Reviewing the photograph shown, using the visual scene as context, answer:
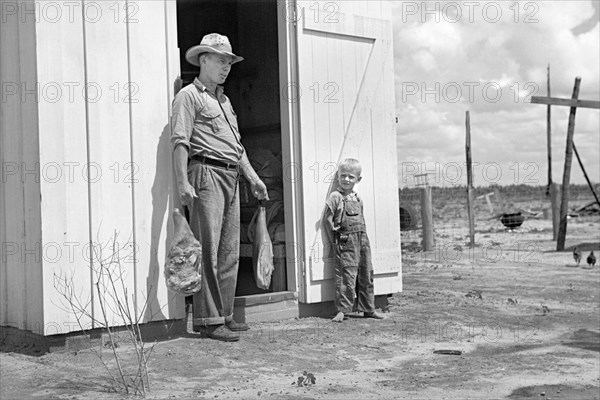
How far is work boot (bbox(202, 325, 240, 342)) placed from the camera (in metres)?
6.80

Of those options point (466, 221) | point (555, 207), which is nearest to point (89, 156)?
point (555, 207)

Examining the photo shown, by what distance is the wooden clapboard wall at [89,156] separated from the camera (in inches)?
248

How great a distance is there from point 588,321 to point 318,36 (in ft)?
13.4

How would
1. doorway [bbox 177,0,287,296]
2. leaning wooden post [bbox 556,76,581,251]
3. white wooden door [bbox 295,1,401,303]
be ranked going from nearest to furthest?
white wooden door [bbox 295,1,401,303]
doorway [bbox 177,0,287,296]
leaning wooden post [bbox 556,76,581,251]

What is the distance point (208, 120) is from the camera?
6.89m

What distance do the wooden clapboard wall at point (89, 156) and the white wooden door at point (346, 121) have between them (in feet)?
5.28

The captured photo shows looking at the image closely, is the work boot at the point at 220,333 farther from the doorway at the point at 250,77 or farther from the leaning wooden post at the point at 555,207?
the leaning wooden post at the point at 555,207

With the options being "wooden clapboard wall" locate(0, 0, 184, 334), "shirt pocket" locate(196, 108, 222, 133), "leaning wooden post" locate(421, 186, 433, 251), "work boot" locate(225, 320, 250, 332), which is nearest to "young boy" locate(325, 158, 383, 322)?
"work boot" locate(225, 320, 250, 332)

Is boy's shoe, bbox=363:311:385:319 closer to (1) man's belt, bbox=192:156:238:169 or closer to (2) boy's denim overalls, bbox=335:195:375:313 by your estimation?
(2) boy's denim overalls, bbox=335:195:375:313

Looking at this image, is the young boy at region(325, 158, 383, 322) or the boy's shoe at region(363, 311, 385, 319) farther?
the boy's shoe at region(363, 311, 385, 319)

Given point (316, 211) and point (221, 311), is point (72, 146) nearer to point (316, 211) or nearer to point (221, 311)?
point (221, 311)

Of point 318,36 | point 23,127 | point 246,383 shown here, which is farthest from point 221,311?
point 318,36

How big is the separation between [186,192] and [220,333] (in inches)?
48.3

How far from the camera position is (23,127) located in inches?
259
